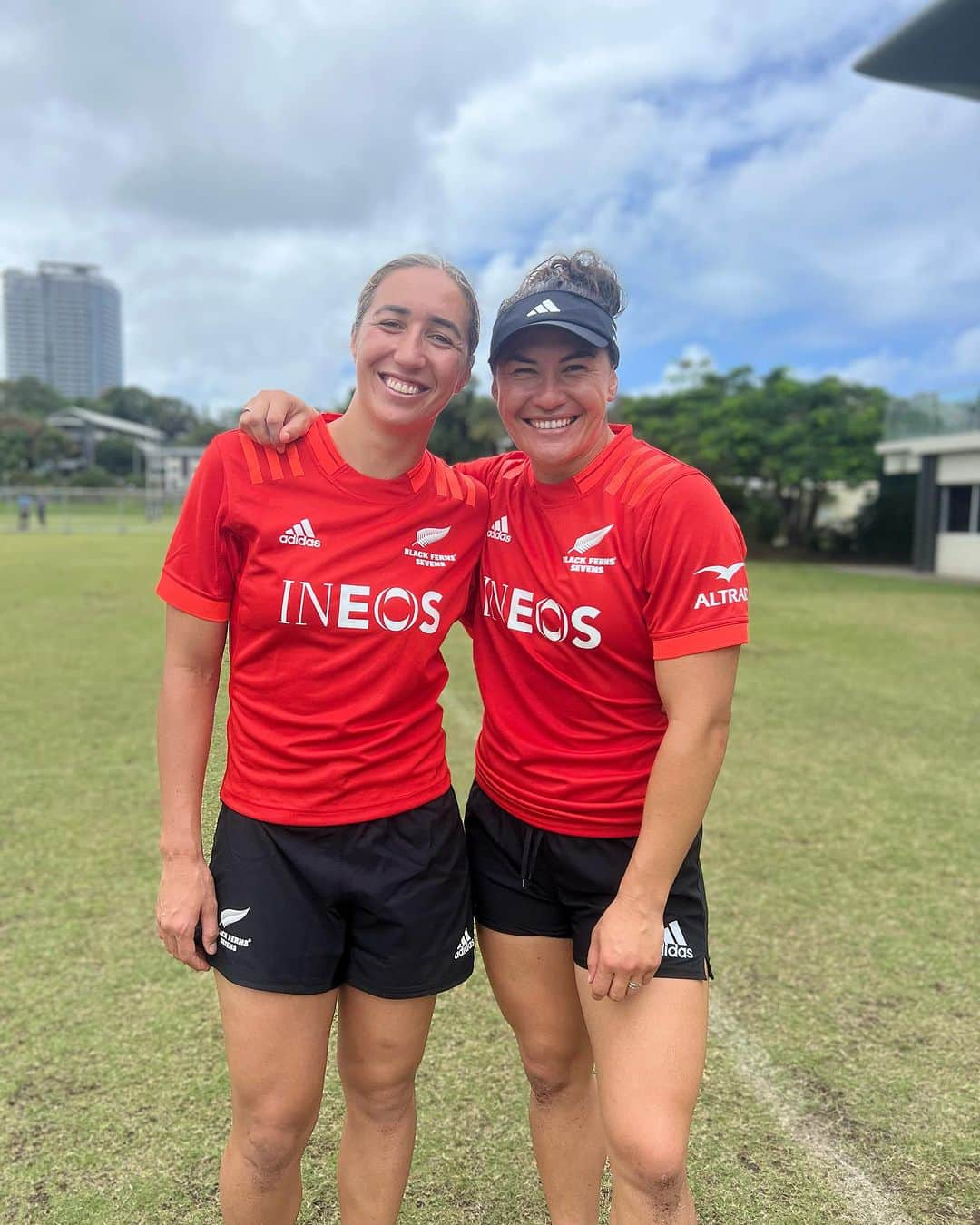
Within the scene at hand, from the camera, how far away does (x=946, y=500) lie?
23547 mm

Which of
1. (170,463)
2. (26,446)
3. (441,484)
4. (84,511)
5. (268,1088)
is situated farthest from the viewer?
(170,463)

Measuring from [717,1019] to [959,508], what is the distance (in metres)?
23.3

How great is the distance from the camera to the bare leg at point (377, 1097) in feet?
6.26

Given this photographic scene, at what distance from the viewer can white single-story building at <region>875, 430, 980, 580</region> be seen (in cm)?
2247

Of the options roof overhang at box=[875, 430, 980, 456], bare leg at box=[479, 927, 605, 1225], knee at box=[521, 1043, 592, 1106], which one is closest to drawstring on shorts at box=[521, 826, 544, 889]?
bare leg at box=[479, 927, 605, 1225]

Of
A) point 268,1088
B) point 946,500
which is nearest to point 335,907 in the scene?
point 268,1088

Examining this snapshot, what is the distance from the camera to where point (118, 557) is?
22641mm

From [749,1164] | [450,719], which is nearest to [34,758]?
[450,719]

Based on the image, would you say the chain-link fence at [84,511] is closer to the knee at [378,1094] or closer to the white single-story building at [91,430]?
the white single-story building at [91,430]

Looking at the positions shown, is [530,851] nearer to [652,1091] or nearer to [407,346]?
[652,1091]

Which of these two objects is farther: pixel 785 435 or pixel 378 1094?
pixel 785 435

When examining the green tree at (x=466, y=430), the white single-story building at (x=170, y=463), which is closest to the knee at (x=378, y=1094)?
the green tree at (x=466, y=430)

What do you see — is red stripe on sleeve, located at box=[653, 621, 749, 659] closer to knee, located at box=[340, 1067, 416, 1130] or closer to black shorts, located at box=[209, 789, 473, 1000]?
black shorts, located at box=[209, 789, 473, 1000]

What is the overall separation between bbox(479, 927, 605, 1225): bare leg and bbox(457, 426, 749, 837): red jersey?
0.32 meters
